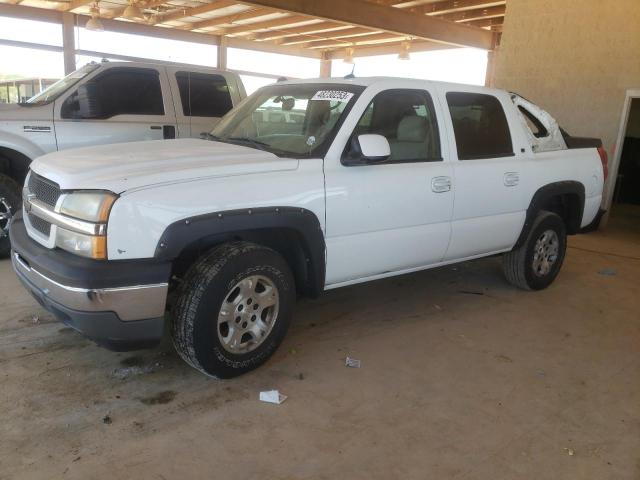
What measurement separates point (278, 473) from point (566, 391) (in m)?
2.07

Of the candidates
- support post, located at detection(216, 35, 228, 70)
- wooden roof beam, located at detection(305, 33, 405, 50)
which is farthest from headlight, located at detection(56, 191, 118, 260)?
support post, located at detection(216, 35, 228, 70)

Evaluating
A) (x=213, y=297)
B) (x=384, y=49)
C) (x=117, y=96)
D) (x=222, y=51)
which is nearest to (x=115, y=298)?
(x=213, y=297)

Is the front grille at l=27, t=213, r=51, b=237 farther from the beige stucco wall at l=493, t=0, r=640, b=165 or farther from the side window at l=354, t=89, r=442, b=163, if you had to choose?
the beige stucco wall at l=493, t=0, r=640, b=165

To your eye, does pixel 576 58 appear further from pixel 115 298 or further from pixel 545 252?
pixel 115 298

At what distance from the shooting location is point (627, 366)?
399 centimetres

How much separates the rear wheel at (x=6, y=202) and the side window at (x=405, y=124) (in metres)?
3.87

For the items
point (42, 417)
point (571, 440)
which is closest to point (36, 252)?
point (42, 417)

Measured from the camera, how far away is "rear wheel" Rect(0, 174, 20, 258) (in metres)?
5.51

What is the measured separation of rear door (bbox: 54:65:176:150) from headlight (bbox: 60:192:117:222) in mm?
3208

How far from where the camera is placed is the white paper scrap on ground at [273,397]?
3.22 m

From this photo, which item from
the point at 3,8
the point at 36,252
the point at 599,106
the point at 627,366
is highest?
the point at 3,8

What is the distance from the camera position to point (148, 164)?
312cm

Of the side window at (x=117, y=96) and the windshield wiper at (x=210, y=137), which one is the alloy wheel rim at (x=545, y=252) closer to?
the windshield wiper at (x=210, y=137)

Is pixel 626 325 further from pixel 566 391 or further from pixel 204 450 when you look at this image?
pixel 204 450
